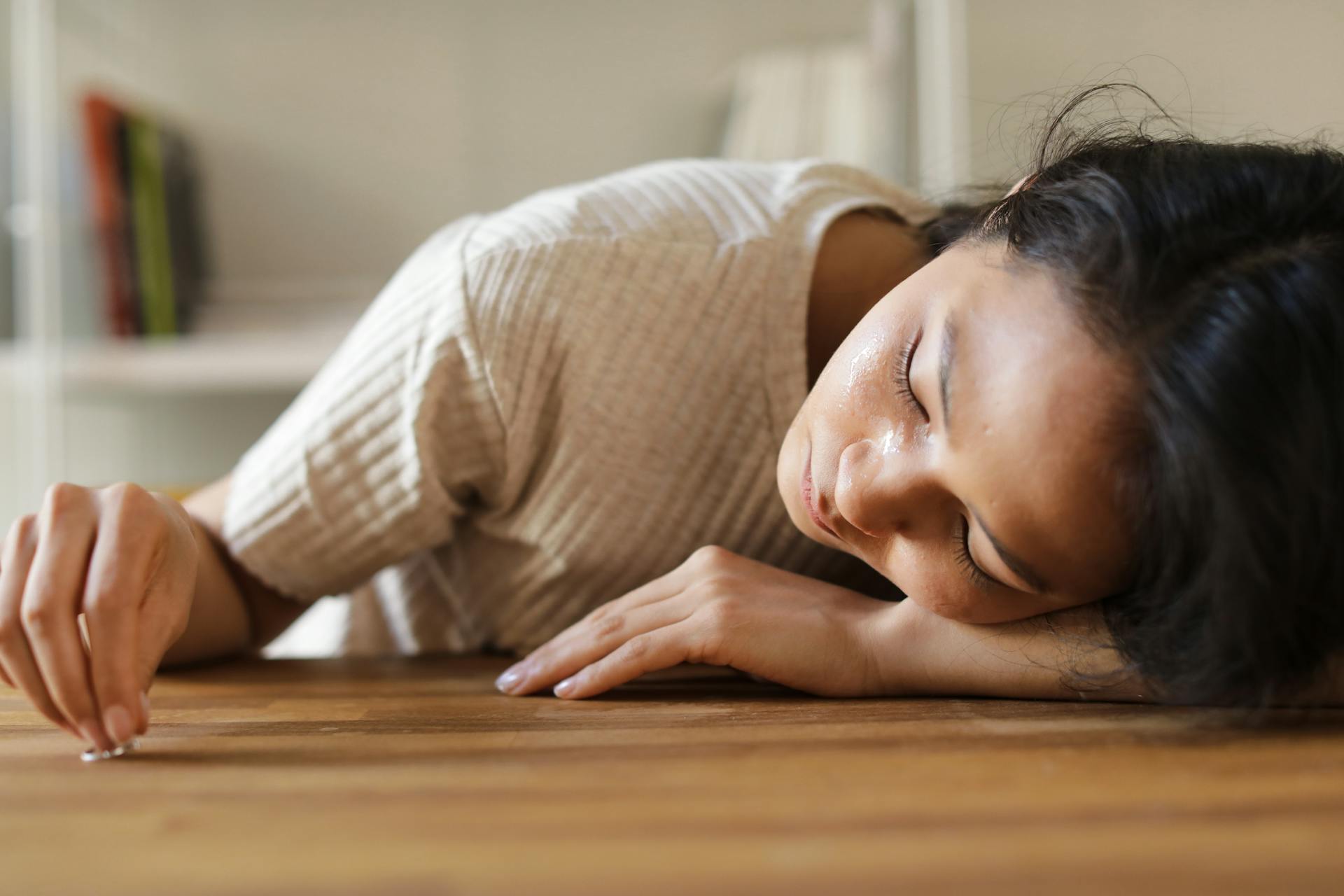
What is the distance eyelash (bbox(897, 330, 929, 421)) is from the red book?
1.41 meters

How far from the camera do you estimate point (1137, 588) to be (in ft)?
1.89

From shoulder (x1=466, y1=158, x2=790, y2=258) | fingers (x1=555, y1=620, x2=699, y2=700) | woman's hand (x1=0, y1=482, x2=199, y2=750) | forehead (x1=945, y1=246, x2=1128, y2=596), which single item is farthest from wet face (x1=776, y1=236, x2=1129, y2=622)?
woman's hand (x1=0, y1=482, x2=199, y2=750)

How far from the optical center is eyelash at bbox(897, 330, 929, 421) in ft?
1.95

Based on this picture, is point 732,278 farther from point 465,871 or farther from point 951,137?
point 951,137

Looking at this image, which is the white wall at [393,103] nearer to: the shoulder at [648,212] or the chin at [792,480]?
the shoulder at [648,212]

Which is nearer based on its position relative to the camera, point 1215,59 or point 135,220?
point 1215,59

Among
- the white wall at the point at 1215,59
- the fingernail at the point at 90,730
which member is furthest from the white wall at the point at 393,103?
the fingernail at the point at 90,730

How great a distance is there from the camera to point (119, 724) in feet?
1.63

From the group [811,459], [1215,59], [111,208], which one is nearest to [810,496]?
[811,459]

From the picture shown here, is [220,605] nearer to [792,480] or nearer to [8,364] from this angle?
[792,480]

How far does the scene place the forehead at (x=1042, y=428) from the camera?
52 centimetres

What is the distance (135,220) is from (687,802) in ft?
5.14

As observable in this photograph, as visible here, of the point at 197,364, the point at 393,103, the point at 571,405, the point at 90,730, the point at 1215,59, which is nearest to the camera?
the point at 90,730

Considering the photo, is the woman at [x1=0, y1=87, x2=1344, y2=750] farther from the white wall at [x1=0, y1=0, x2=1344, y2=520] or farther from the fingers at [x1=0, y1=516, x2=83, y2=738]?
the white wall at [x1=0, y1=0, x2=1344, y2=520]
